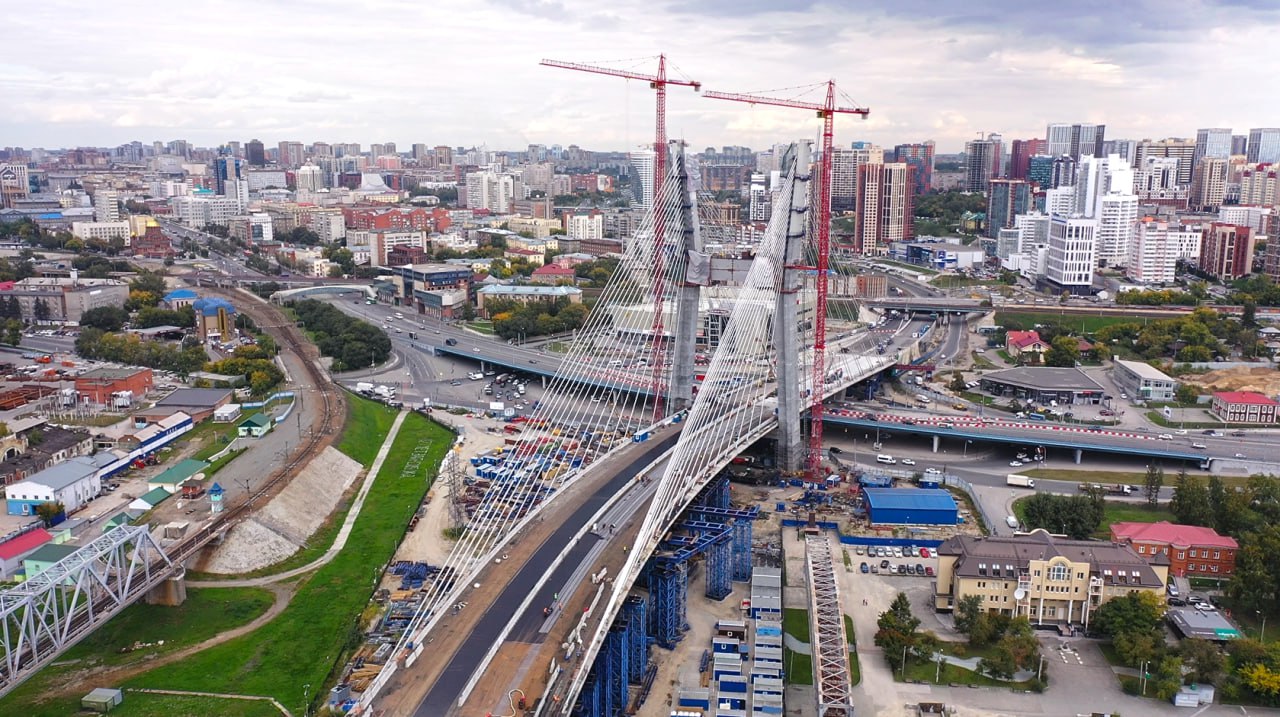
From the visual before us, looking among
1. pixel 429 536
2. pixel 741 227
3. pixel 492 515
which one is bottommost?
pixel 429 536

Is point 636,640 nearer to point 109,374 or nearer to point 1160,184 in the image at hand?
point 109,374

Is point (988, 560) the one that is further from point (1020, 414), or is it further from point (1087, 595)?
point (1020, 414)

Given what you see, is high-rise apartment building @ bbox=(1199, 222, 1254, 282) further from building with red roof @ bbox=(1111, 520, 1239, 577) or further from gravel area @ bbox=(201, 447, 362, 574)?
gravel area @ bbox=(201, 447, 362, 574)

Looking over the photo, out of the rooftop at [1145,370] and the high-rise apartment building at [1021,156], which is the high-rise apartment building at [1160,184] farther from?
the rooftop at [1145,370]

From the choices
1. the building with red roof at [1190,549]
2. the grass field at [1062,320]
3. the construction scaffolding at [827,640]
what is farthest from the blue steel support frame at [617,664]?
the grass field at [1062,320]

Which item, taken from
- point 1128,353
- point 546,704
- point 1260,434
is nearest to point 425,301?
point 1128,353

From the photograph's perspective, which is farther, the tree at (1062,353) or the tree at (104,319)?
the tree at (104,319)

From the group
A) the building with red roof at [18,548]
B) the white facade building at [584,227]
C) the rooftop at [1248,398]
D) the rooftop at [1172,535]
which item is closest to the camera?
the building with red roof at [18,548]
